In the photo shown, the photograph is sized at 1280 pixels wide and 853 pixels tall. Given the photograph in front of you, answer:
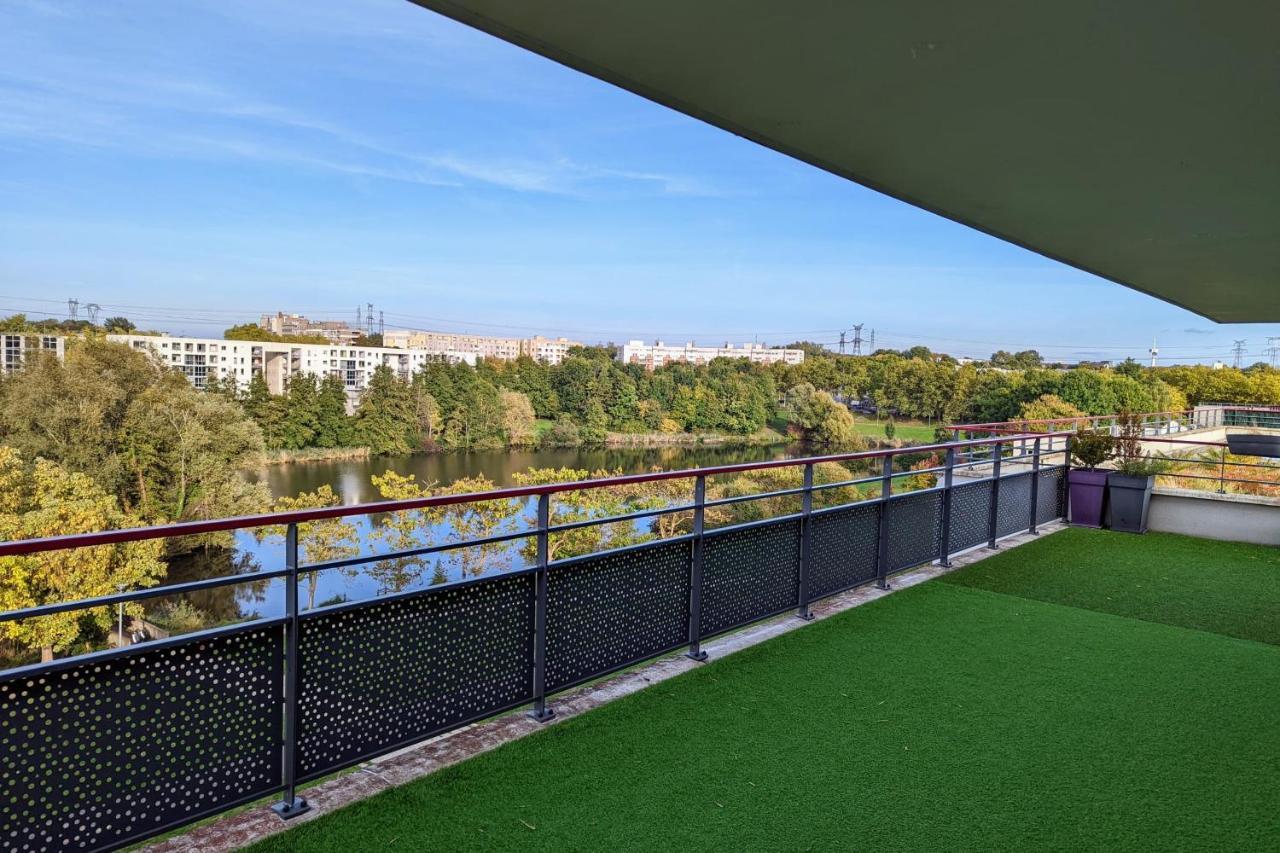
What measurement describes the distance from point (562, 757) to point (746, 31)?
95.6 inches

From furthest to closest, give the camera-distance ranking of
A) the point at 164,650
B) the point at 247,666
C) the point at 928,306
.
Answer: the point at 928,306 → the point at 247,666 → the point at 164,650

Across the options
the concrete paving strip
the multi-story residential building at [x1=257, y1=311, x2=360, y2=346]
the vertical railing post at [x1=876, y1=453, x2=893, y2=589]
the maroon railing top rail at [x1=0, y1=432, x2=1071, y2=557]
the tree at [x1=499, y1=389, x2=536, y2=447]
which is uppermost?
the multi-story residential building at [x1=257, y1=311, x2=360, y2=346]

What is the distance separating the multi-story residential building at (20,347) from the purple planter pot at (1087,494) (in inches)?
2511

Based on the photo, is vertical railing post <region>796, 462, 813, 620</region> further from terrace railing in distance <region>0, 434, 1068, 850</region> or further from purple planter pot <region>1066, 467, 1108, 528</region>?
purple planter pot <region>1066, 467, 1108, 528</region>

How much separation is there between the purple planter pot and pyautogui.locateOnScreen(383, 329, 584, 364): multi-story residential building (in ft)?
316

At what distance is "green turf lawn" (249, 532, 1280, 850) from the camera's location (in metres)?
2.34

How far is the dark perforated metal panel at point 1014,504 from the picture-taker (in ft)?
22.5

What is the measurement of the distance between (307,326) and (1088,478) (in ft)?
344

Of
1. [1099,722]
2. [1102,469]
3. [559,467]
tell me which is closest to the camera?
[1099,722]

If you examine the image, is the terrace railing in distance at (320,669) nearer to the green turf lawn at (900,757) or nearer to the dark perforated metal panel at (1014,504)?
the green turf lawn at (900,757)

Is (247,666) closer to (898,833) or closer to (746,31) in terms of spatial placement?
(898,833)

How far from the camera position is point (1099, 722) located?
10.5 feet

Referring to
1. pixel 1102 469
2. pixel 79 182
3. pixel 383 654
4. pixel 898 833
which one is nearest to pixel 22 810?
pixel 383 654

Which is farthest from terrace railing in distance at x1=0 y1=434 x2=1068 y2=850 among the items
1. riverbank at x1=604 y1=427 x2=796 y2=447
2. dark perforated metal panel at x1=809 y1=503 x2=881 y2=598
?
riverbank at x1=604 y1=427 x2=796 y2=447
